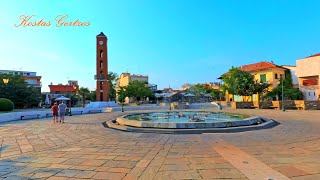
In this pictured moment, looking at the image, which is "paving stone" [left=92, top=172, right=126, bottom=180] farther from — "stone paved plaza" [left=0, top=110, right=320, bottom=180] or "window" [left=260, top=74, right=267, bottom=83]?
"window" [left=260, top=74, right=267, bottom=83]

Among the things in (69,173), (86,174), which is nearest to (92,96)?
(69,173)

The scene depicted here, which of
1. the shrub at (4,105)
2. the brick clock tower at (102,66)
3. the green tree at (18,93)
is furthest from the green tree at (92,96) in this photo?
the shrub at (4,105)

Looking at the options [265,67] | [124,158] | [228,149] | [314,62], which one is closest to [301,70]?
[314,62]

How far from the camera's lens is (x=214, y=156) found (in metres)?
6.39

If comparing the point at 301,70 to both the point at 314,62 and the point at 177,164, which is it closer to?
the point at 314,62

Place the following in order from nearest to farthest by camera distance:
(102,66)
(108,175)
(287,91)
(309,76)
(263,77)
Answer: (108,175), (309,76), (287,91), (102,66), (263,77)

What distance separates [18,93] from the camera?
39.0m

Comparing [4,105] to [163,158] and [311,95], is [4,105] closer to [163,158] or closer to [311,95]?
[163,158]

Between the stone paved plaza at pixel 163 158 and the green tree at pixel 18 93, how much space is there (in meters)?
33.5

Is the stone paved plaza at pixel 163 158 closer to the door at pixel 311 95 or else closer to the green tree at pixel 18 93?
the door at pixel 311 95

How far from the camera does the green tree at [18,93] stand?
37.6 meters

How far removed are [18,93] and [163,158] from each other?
3969 centimetres

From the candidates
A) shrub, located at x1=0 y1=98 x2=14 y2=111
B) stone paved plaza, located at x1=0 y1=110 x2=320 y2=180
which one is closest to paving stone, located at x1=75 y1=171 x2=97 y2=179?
stone paved plaza, located at x1=0 y1=110 x2=320 y2=180

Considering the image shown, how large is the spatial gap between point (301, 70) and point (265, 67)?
757 cm
